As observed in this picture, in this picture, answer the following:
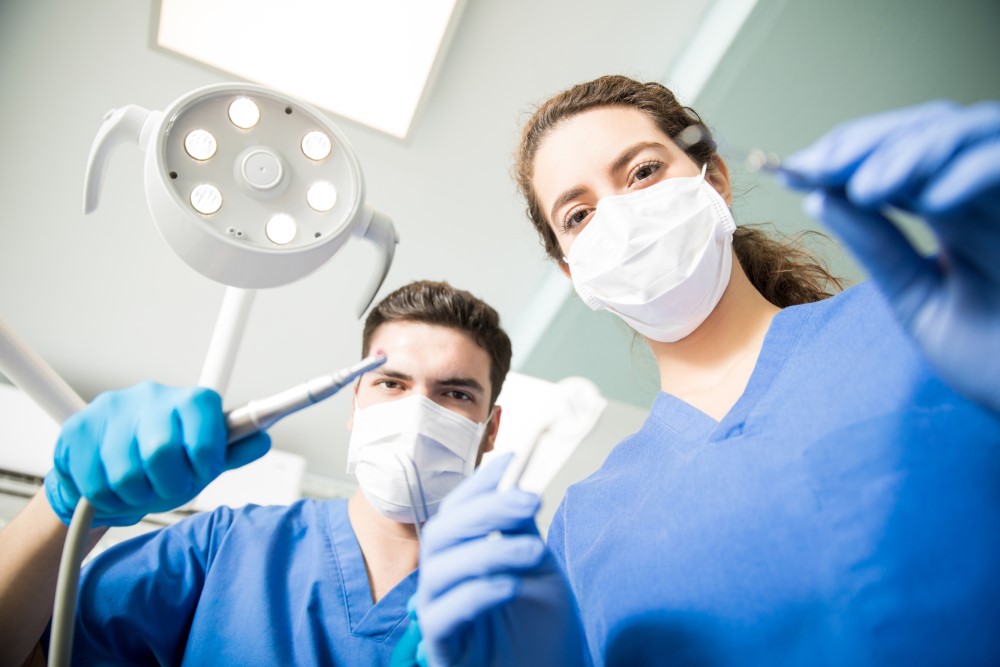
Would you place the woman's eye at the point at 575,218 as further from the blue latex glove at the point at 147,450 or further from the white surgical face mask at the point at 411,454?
the blue latex glove at the point at 147,450

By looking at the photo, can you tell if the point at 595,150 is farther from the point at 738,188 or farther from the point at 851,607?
the point at 738,188

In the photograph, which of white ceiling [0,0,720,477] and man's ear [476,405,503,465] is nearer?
man's ear [476,405,503,465]

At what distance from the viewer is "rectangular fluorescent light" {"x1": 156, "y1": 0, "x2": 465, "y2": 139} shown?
61.0 inches

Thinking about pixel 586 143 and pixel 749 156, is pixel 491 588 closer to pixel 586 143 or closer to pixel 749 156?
pixel 749 156

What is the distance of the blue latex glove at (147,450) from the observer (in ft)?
1.96

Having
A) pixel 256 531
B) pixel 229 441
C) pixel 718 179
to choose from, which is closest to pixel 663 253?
pixel 718 179

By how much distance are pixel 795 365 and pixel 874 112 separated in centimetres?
169

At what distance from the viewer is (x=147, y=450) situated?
1.97 feet

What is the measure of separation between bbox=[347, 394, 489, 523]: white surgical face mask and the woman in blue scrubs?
24 cm

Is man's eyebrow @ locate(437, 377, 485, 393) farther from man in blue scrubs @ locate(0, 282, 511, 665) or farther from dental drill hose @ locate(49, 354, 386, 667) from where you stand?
dental drill hose @ locate(49, 354, 386, 667)

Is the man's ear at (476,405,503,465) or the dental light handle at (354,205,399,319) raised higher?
the dental light handle at (354,205,399,319)

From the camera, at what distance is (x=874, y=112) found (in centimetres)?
200

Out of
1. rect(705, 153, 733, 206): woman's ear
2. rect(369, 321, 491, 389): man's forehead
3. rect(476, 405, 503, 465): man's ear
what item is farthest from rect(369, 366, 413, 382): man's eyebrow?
rect(705, 153, 733, 206): woman's ear

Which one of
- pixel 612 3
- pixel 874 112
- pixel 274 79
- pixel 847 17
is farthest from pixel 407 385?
pixel 874 112
